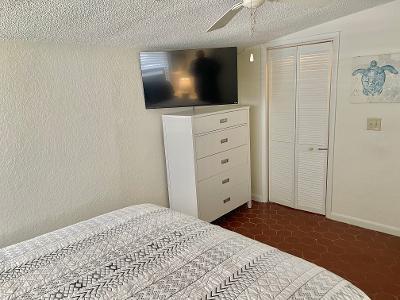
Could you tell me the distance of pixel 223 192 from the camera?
3.10 m

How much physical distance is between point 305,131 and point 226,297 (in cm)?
238

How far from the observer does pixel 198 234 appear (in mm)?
1674

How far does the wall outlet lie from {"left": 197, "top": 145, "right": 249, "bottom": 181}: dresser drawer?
4.01 ft

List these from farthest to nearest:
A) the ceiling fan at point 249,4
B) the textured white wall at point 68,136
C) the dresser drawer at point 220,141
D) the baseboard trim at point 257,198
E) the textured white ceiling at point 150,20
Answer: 1. the baseboard trim at point 257,198
2. the dresser drawer at point 220,141
3. the textured white wall at point 68,136
4. the textured white ceiling at point 150,20
5. the ceiling fan at point 249,4

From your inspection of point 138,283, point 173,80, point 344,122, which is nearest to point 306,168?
point 344,122

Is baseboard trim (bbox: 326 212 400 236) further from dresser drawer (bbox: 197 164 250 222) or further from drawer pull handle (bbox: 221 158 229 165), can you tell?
drawer pull handle (bbox: 221 158 229 165)

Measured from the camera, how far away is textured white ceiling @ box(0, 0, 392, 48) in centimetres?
157

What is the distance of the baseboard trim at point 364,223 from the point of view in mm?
2761

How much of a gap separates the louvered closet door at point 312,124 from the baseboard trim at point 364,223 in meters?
0.15

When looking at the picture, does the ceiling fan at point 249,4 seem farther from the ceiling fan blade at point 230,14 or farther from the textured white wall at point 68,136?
the textured white wall at point 68,136

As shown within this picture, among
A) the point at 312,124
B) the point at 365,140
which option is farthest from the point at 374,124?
the point at 312,124

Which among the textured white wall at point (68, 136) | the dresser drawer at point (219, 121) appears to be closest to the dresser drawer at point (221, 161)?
the dresser drawer at point (219, 121)

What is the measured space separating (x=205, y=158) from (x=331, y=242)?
4.68 feet

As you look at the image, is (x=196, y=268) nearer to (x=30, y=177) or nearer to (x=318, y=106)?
(x=30, y=177)
